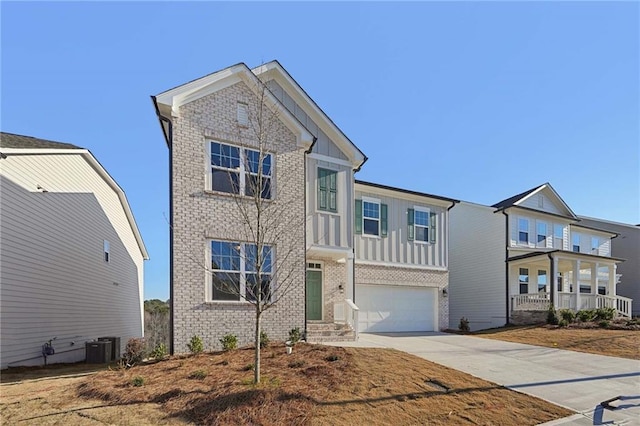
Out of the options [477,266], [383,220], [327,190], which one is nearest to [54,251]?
[327,190]

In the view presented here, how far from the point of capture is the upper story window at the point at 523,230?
2184cm

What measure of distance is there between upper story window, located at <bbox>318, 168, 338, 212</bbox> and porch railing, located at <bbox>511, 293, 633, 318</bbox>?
12.6 meters

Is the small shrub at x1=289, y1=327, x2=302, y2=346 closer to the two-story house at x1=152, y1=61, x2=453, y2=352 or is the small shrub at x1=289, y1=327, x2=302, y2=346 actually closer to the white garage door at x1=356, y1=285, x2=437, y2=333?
the two-story house at x1=152, y1=61, x2=453, y2=352

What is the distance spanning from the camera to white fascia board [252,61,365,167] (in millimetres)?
13336

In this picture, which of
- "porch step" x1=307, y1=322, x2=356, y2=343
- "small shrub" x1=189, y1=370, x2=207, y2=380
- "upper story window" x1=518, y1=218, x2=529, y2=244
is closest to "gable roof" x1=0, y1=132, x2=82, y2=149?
"small shrub" x1=189, y1=370, x2=207, y2=380

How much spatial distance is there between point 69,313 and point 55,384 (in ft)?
20.1

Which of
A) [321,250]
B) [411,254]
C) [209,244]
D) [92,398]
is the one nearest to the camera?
[92,398]

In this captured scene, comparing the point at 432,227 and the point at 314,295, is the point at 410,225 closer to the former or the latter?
the point at 432,227

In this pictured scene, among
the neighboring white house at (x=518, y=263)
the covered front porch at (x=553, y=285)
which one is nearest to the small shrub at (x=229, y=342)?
the neighboring white house at (x=518, y=263)

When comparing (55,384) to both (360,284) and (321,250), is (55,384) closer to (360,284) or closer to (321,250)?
(321,250)

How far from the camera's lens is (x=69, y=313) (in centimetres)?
1304

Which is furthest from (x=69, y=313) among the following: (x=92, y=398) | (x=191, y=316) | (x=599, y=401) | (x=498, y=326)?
(x=498, y=326)

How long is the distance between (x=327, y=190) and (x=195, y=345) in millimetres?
6662

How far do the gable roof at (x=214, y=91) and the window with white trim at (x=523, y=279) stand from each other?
15742 mm
